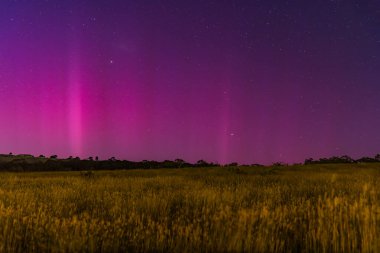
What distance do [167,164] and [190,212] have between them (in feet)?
97.4

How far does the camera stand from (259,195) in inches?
392

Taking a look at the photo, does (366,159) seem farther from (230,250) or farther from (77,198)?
(230,250)

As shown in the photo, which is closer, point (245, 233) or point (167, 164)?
point (245, 233)

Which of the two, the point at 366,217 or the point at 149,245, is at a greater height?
the point at 366,217

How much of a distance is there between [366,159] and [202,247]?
127 ft

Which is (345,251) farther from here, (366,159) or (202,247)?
(366,159)

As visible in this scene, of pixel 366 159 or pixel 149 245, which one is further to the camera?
pixel 366 159

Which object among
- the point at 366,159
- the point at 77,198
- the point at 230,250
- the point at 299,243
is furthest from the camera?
the point at 366,159

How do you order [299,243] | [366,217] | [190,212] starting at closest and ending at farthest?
[366,217] < [299,243] < [190,212]

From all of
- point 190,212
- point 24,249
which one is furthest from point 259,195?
point 24,249

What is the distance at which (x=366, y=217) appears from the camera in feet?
16.2

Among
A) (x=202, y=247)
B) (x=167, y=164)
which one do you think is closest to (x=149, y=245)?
(x=202, y=247)

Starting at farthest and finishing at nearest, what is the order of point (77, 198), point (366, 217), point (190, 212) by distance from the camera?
point (77, 198), point (190, 212), point (366, 217)

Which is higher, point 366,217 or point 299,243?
point 366,217
